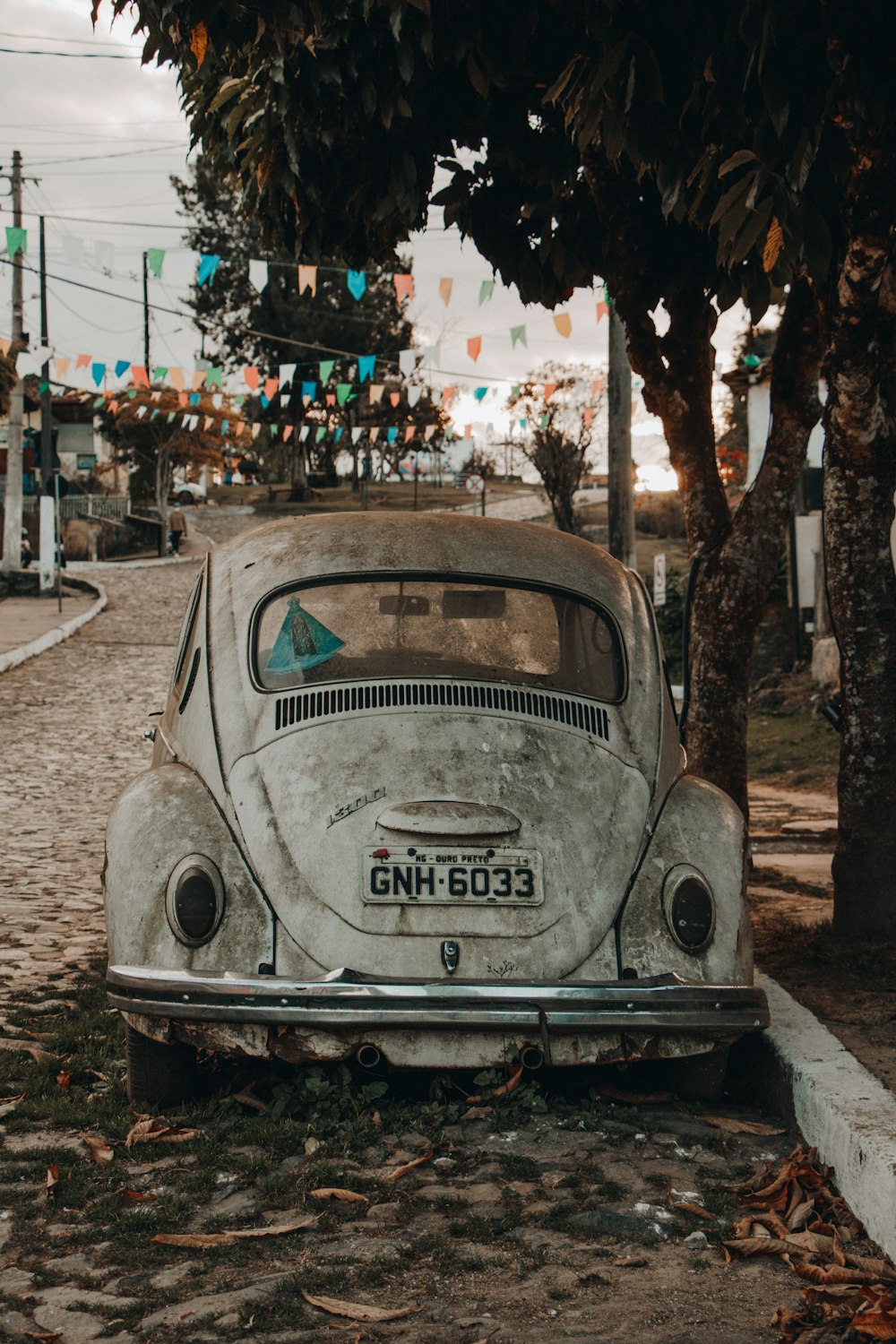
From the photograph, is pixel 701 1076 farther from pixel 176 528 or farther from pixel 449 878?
pixel 176 528

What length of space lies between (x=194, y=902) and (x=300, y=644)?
106cm

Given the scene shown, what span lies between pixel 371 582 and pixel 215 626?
0.56 metres

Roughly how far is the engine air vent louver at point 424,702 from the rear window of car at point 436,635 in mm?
97

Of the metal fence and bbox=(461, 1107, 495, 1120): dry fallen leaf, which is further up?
the metal fence

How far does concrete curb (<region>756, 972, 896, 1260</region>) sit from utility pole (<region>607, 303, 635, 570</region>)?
11720mm

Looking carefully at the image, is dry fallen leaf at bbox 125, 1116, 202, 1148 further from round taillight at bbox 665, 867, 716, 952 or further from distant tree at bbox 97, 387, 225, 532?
distant tree at bbox 97, 387, 225, 532

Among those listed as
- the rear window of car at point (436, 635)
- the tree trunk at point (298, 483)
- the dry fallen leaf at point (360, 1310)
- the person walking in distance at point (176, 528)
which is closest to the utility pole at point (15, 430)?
the person walking in distance at point (176, 528)

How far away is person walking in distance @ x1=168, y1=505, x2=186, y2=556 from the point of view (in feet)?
150

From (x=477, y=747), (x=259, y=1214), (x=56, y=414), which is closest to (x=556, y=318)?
(x=477, y=747)

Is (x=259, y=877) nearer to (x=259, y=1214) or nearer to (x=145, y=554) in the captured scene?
(x=259, y=1214)

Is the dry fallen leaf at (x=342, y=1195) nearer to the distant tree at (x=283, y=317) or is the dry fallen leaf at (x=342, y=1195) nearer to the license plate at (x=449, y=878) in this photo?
the license plate at (x=449, y=878)

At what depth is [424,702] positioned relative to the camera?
440 centimetres

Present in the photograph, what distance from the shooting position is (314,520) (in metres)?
5.26

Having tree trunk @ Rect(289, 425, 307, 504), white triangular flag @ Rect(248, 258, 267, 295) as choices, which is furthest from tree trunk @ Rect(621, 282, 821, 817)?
tree trunk @ Rect(289, 425, 307, 504)
